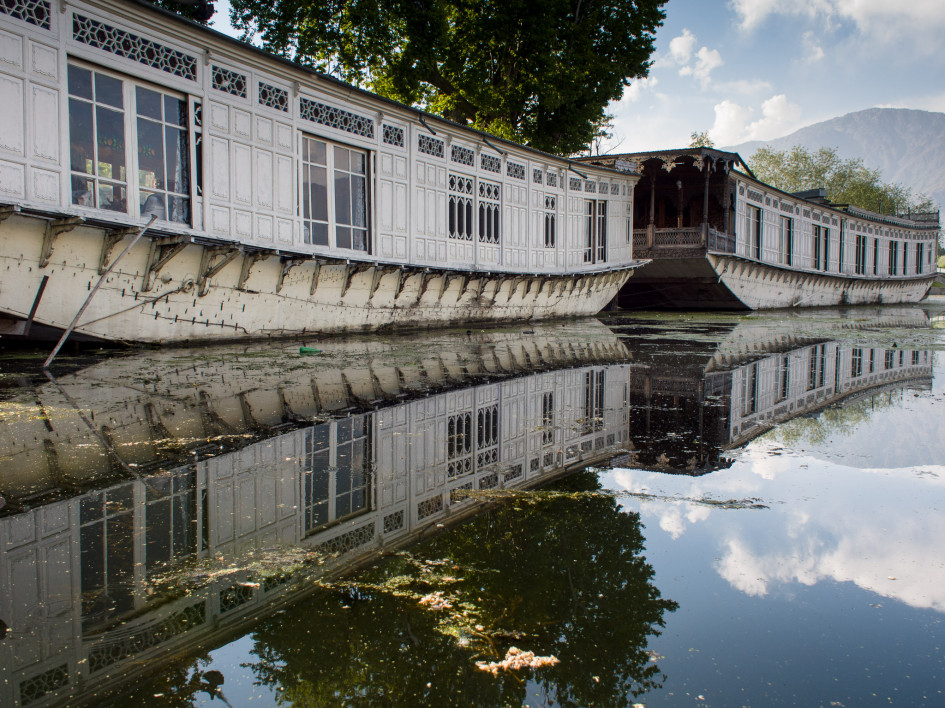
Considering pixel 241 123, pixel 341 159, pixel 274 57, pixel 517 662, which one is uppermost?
pixel 274 57

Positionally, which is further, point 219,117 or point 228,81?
point 228,81

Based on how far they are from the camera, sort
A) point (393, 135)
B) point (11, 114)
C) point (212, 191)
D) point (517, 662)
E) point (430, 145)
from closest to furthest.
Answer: point (517, 662)
point (11, 114)
point (212, 191)
point (393, 135)
point (430, 145)

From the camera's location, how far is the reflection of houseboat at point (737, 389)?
→ 4.49 metres

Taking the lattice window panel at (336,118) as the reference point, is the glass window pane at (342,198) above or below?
below

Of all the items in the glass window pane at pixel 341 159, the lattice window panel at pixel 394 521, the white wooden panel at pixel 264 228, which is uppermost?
the glass window pane at pixel 341 159

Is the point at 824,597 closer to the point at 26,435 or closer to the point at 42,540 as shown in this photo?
the point at 42,540

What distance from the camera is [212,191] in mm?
10789

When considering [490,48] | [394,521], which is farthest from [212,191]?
[490,48]

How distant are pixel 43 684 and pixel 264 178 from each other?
36.2 ft

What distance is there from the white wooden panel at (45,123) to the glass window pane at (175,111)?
1.81 meters

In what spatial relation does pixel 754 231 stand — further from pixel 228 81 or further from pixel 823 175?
pixel 823 175

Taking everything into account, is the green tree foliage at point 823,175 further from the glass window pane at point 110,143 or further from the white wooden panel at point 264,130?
the glass window pane at point 110,143

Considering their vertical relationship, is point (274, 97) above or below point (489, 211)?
above

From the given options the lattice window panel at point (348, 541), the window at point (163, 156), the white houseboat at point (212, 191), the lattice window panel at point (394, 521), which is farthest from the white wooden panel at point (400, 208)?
the lattice window panel at point (348, 541)
